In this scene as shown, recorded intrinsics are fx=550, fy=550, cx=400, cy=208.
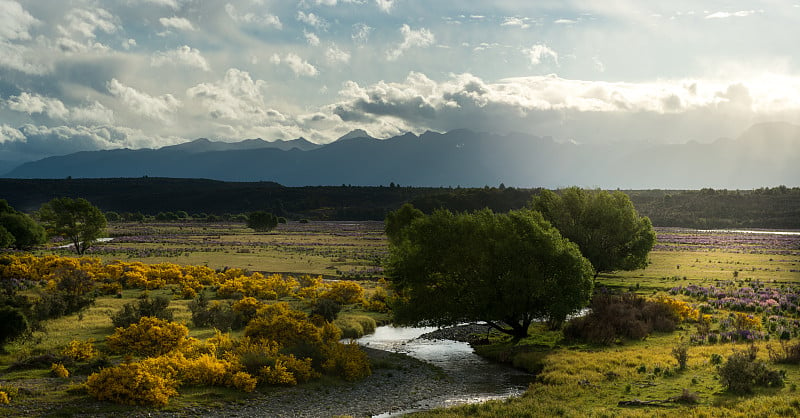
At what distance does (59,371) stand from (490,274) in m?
23.3

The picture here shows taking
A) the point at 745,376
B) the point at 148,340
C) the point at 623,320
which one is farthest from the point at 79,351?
the point at 623,320

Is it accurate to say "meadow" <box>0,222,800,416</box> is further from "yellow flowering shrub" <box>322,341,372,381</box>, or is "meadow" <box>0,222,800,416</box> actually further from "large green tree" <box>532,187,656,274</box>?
"large green tree" <box>532,187,656,274</box>

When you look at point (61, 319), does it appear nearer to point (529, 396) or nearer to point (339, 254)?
point (529, 396)

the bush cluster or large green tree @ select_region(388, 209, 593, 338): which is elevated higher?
large green tree @ select_region(388, 209, 593, 338)

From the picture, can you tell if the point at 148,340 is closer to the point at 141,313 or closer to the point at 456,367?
the point at 141,313

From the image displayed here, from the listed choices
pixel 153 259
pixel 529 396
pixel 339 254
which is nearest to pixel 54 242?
pixel 153 259

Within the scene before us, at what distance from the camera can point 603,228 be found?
2231 inches

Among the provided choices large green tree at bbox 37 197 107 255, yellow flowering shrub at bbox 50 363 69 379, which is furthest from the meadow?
large green tree at bbox 37 197 107 255

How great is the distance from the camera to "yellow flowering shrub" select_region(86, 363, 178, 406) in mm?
21797

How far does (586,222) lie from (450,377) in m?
33.7

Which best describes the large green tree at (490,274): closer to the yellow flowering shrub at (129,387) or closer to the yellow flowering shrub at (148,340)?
the yellow flowering shrub at (148,340)

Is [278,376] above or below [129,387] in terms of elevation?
below

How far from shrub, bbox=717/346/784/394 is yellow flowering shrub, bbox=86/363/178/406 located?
2271cm

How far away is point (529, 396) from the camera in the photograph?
24.9 meters
